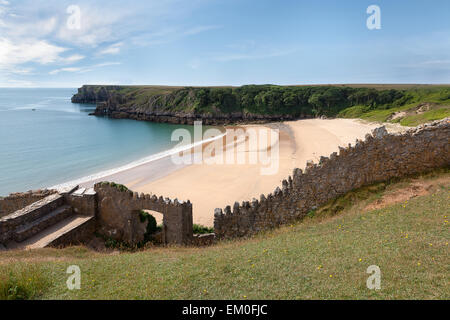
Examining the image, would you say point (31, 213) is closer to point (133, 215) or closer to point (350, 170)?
point (133, 215)

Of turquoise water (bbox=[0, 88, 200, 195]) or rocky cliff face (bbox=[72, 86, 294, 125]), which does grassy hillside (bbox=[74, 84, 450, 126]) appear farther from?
turquoise water (bbox=[0, 88, 200, 195])

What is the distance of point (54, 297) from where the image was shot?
6.13 metres

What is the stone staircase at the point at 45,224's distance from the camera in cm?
1109

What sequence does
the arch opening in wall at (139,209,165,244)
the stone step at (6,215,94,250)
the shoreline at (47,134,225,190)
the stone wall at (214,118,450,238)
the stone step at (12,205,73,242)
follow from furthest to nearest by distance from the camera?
the shoreline at (47,134,225,190) < the arch opening in wall at (139,209,165,244) < the stone step at (12,205,73,242) < the stone wall at (214,118,450,238) < the stone step at (6,215,94,250)

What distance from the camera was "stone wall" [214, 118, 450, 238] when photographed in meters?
11.2

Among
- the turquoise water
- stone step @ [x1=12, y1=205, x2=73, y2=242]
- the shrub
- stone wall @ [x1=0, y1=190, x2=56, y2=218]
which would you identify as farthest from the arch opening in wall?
the turquoise water

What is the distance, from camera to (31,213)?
1195 cm

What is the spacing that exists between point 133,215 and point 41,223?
154 inches

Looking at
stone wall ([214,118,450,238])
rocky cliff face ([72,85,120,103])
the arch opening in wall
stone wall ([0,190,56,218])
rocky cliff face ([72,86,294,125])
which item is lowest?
the arch opening in wall

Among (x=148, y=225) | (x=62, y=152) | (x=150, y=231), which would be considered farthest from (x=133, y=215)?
(x=62, y=152)

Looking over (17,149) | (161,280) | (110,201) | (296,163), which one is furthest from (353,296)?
(17,149)

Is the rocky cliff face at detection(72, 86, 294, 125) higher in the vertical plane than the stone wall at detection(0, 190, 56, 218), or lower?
higher

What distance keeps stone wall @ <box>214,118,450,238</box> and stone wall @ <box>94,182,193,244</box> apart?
1.77m

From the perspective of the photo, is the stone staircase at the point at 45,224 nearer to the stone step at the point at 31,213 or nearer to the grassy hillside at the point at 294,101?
the stone step at the point at 31,213
